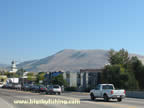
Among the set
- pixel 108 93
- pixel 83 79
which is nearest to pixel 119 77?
pixel 83 79

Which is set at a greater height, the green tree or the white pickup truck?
the green tree

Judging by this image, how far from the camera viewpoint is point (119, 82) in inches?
2771

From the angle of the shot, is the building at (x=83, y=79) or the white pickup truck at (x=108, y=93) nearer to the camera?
the white pickup truck at (x=108, y=93)

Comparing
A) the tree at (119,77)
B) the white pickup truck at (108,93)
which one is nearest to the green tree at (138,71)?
the tree at (119,77)

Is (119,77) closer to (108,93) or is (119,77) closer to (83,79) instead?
(83,79)

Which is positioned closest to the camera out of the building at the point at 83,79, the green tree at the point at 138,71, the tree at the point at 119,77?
the tree at the point at 119,77

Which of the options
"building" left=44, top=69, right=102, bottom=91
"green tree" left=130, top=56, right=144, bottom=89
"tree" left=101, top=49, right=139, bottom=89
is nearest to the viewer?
"tree" left=101, top=49, right=139, bottom=89

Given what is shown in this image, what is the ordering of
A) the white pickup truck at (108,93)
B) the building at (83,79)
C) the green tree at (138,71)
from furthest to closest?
the building at (83,79), the green tree at (138,71), the white pickup truck at (108,93)

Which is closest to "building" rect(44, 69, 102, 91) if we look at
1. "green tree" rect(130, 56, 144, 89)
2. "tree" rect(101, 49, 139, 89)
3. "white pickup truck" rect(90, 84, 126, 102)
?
"green tree" rect(130, 56, 144, 89)

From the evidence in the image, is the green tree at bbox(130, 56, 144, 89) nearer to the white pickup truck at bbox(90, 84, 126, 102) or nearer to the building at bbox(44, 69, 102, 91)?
the building at bbox(44, 69, 102, 91)

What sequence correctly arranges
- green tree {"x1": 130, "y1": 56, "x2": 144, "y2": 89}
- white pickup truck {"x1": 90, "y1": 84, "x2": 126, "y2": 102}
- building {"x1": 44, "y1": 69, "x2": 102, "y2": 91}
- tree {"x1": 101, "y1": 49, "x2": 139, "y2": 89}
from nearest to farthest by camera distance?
1. white pickup truck {"x1": 90, "y1": 84, "x2": 126, "y2": 102}
2. tree {"x1": 101, "y1": 49, "x2": 139, "y2": 89}
3. green tree {"x1": 130, "y1": 56, "x2": 144, "y2": 89}
4. building {"x1": 44, "y1": 69, "x2": 102, "y2": 91}

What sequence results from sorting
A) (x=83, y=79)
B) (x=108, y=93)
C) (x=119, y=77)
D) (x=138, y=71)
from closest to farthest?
(x=108, y=93), (x=119, y=77), (x=138, y=71), (x=83, y=79)

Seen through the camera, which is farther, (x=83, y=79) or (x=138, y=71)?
(x=83, y=79)

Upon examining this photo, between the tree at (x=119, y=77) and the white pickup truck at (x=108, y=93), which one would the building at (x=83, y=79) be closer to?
the tree at (x=119, y=77)
